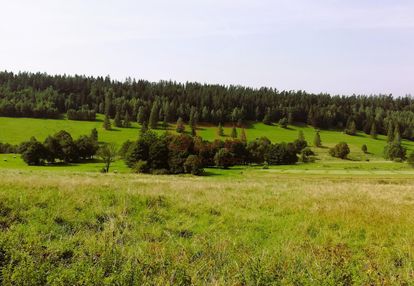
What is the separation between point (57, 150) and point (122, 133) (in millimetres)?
52010

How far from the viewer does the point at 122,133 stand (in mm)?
159500

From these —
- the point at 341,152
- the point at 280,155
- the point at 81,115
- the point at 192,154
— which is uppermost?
the point at 81,115

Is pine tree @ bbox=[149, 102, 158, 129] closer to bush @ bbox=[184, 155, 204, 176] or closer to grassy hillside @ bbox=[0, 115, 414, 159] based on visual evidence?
grassy hillside @ bbox=[0, 115, 414, 159]

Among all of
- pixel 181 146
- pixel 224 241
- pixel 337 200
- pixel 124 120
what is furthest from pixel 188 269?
pixel 124 120

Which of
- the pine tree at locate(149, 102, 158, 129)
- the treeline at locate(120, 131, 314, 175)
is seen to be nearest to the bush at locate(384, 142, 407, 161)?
the treeline at locate(120, 131, 314, 175)

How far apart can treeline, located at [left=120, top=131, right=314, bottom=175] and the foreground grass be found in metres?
77.4

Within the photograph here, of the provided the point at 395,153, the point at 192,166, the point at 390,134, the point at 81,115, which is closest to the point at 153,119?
the point at 81,115

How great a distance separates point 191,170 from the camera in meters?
92.4

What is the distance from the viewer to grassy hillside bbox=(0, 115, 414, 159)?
146562 mm

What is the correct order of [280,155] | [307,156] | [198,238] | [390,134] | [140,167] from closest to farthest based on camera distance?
[198,238], [140,167], [280,155], [307,156], [390,134]

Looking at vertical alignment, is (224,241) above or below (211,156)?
above

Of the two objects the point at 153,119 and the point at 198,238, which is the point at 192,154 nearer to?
the point at 153,119

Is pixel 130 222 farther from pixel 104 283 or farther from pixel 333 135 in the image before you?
pixel 333 135

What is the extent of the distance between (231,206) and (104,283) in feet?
27.0
